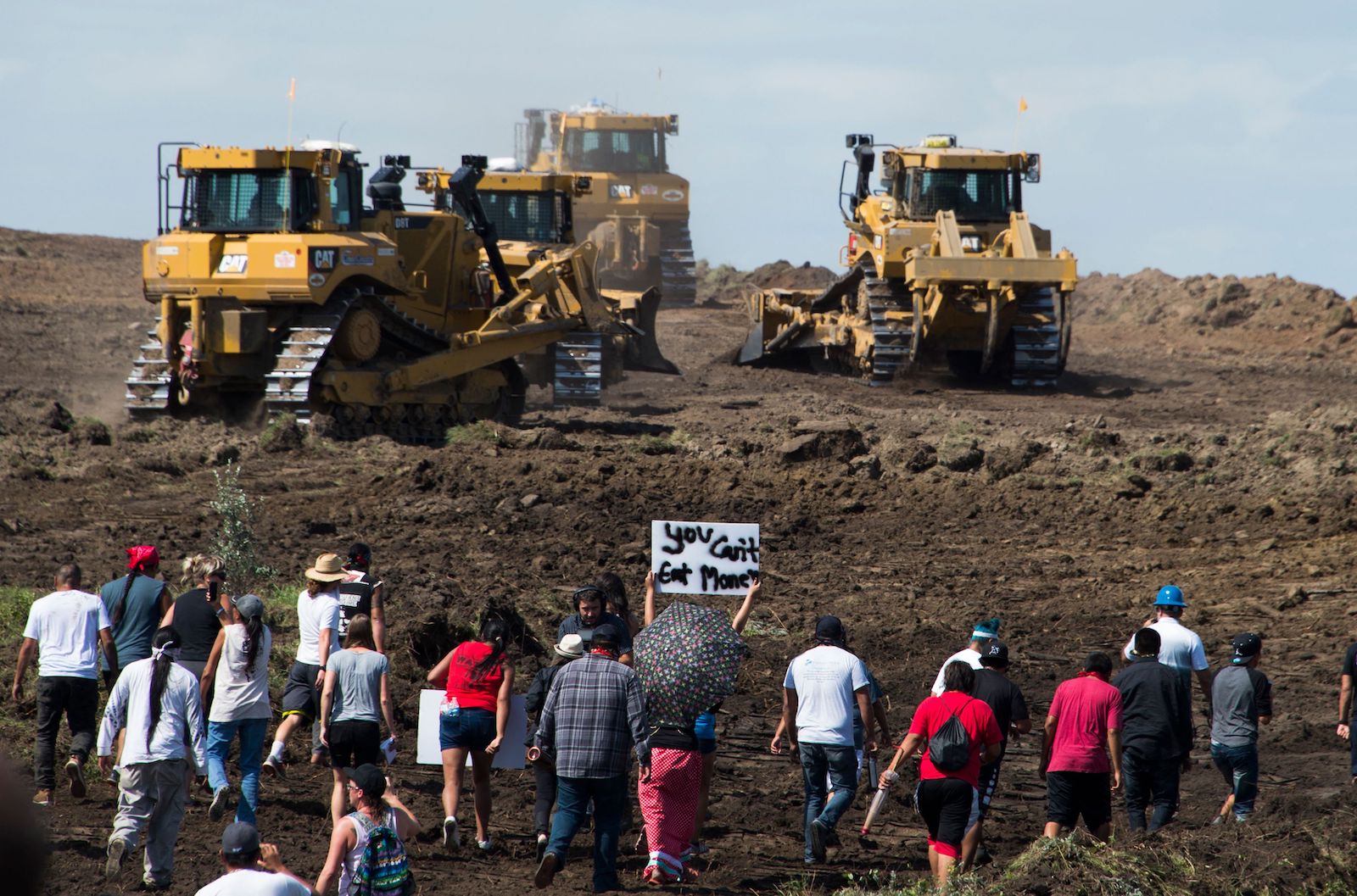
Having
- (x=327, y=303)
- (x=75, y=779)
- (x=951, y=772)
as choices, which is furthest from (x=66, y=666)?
(x=327, y=303)

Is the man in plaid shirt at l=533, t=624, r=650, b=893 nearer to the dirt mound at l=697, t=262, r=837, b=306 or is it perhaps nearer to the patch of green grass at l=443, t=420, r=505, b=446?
the patch of green grass at l=443, t=420, r=505, b=446

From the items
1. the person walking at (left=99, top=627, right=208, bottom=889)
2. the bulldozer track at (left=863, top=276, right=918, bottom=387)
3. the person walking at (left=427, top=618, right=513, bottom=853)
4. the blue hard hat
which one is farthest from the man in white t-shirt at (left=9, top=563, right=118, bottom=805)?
the bulldozer track at (left=863, top=276, right=918, bottom=387)

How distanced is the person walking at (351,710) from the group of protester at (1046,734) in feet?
7.13

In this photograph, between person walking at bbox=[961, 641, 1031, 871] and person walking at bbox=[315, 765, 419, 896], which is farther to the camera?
person walking at bbox=[961, 641, 1031, 871]

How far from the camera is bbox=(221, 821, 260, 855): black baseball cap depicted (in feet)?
18.1

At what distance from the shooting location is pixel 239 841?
5512mm

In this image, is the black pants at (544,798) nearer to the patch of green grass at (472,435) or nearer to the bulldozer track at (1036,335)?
the patch of green grass at (472,435)

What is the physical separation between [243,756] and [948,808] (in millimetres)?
3608

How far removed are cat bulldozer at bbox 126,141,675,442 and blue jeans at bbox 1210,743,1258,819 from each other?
44.0 ft

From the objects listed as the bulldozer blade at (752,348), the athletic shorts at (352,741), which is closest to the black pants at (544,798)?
the athletic shorts at (352,741)

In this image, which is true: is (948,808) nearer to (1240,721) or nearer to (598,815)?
(598,815)

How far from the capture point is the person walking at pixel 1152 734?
857 cm

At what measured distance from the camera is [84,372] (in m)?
31.5

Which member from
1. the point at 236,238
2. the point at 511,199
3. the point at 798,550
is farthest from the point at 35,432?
the point at 798,550
